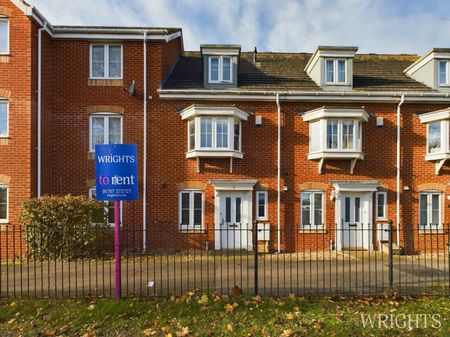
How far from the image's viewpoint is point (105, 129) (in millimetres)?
11812

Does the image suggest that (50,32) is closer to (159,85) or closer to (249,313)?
(159,85)

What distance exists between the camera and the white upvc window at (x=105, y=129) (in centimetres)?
1181

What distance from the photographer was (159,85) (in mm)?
11914

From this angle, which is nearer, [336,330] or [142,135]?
[336,330]

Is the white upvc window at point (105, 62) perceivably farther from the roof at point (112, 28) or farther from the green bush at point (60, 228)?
the green bush at point (60, 228)

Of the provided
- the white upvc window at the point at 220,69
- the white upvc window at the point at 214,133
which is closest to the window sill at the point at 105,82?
the white upvc window at the point at 214,133

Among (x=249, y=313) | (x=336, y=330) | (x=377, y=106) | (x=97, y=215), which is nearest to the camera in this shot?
(x=336, y=330)

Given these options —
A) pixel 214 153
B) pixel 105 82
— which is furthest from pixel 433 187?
pixel 105 82

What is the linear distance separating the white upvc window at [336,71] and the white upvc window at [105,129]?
28.6 ft

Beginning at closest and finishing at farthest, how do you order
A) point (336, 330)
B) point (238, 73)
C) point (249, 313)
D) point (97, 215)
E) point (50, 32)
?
point (336, 330) < point (249, 313) < point (97, 215) < point (50, 32) < point (238, 73)

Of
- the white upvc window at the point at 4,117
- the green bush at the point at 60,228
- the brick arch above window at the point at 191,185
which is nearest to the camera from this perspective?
the green bush at the point at 60,228

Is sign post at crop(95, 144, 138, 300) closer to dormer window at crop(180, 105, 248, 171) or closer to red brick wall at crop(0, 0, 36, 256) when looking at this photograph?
dormer window at crop(180, 105, 248, 171)

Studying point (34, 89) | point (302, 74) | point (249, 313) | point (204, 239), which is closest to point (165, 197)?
point (204, 239)

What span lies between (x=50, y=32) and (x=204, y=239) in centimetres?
972
